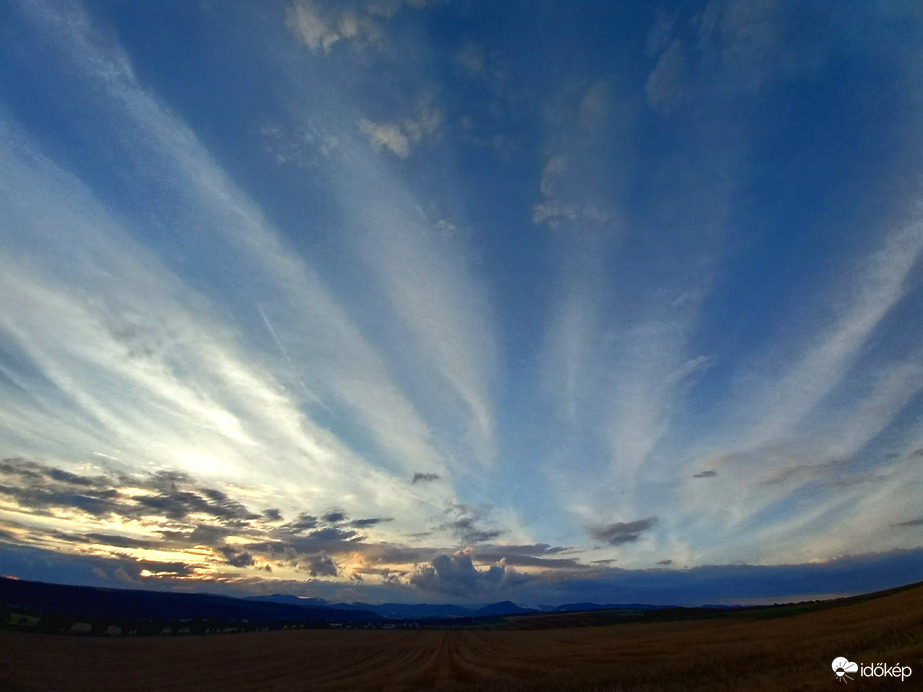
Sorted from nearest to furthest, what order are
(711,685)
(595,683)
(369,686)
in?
(711,685) → (595,683) → (369,686)

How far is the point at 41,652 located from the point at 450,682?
70.3m

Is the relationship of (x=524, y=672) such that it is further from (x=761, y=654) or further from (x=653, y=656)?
(x=761, y=654)

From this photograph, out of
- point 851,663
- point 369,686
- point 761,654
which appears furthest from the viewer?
point 369,686

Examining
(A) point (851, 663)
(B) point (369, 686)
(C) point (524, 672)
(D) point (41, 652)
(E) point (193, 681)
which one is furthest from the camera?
(D) point (41, 652)

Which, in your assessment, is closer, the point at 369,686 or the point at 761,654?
the point at 761,654

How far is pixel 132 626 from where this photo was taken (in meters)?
151

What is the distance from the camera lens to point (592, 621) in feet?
495

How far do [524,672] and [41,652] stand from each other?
7492cm

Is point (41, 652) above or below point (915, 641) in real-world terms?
below

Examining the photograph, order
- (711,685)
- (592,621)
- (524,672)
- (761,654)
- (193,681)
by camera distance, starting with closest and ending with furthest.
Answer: (711,685), (761,654), (524,672), (193,681), (592,621)

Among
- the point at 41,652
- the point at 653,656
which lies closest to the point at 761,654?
the point at 653,656

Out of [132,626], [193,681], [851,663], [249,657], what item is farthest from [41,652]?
[132,626]

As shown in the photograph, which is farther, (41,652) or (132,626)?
(132,626)

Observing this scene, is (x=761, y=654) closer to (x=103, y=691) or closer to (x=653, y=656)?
(x=653, y=656)
